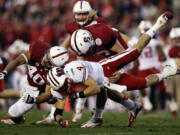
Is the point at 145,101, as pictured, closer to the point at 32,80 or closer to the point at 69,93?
the point at 32,80

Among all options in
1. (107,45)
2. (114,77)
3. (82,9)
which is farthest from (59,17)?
(114,77)

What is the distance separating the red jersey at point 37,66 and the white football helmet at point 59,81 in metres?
1.26

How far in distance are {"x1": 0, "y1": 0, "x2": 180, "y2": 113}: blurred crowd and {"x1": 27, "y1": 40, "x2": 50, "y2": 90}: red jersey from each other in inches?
279

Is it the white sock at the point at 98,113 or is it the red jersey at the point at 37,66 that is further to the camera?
the red jersey at the point at 37,66

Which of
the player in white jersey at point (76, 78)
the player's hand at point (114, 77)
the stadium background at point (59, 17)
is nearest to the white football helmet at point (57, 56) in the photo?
the player in white jersey at point (76, 78)

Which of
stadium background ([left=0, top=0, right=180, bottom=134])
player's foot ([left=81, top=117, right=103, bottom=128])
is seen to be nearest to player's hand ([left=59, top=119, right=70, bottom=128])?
player's foot ([left=81, top=117, right=103, bottom=128])

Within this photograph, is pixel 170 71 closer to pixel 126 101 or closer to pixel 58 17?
pixel 126 101

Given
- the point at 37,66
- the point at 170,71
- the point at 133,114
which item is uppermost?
the point at 37,66

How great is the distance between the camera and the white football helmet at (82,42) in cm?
786

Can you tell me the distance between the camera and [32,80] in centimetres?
898

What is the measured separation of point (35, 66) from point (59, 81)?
1.54m

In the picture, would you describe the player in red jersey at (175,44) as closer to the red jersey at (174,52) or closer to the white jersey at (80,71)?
the red jersey at (174,52)

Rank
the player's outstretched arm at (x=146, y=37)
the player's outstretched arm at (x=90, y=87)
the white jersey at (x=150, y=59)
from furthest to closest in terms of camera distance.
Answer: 1. the white jersey at (x=150, y=59)
2. the player's outstretched arm at (x=146, y=37)
3. the player's outstretched arm at (x=90, y=87)

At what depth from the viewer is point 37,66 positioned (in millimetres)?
8789
